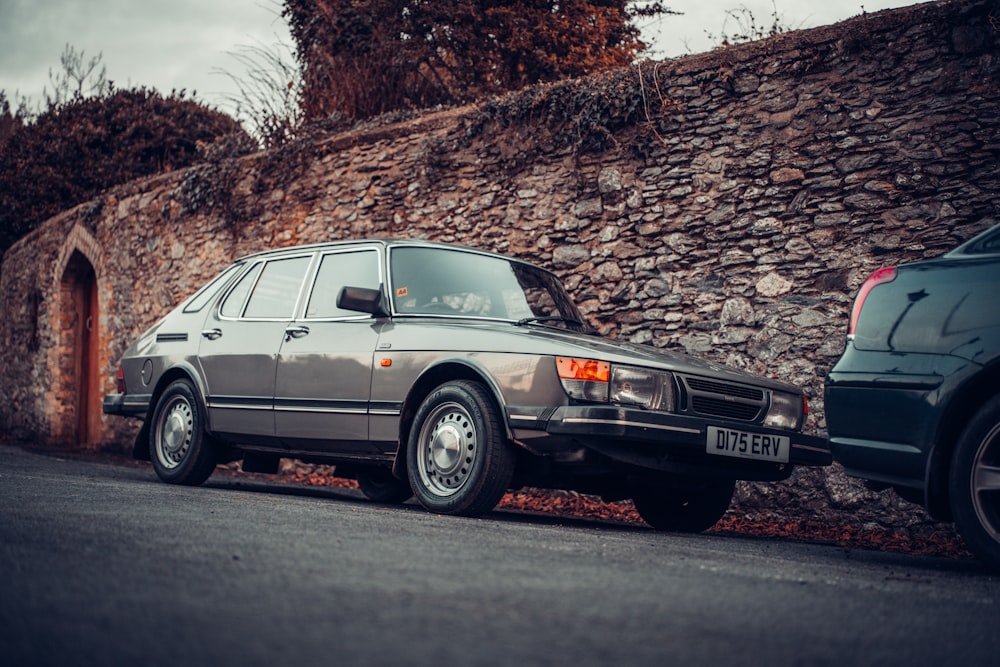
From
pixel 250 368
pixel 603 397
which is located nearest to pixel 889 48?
pixel 603 397

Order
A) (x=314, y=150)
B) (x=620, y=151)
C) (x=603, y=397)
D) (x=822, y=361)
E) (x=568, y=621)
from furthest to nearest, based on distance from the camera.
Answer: (x=314, y=150)
(x=620, y=151)
(x=822, y=361)
(x=603, y=397)
(x=568, y=621)

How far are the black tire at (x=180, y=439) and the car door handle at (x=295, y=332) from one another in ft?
3.22

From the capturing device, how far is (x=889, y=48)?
7.44m

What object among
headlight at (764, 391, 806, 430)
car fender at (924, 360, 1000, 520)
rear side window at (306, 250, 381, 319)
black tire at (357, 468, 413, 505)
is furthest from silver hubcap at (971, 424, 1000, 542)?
black tire at (357, 468, 413, 505)

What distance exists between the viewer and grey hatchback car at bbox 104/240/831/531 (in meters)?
5.15

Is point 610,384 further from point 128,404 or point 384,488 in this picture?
point 128,404

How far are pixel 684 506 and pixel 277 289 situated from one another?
3074mm

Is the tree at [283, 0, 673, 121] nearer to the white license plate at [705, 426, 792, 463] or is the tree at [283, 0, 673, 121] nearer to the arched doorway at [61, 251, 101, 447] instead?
the arched doorway at [61, 251, 101, 447]

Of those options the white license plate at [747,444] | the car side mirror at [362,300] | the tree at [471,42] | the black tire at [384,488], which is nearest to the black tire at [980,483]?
the white license plate at [747,444]

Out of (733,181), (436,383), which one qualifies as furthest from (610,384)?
(733,181)

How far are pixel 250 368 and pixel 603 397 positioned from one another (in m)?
2.77

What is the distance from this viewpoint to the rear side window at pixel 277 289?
22.7 ft

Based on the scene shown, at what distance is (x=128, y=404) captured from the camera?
306 inches

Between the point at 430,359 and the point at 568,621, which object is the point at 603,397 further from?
the point at 568,621
